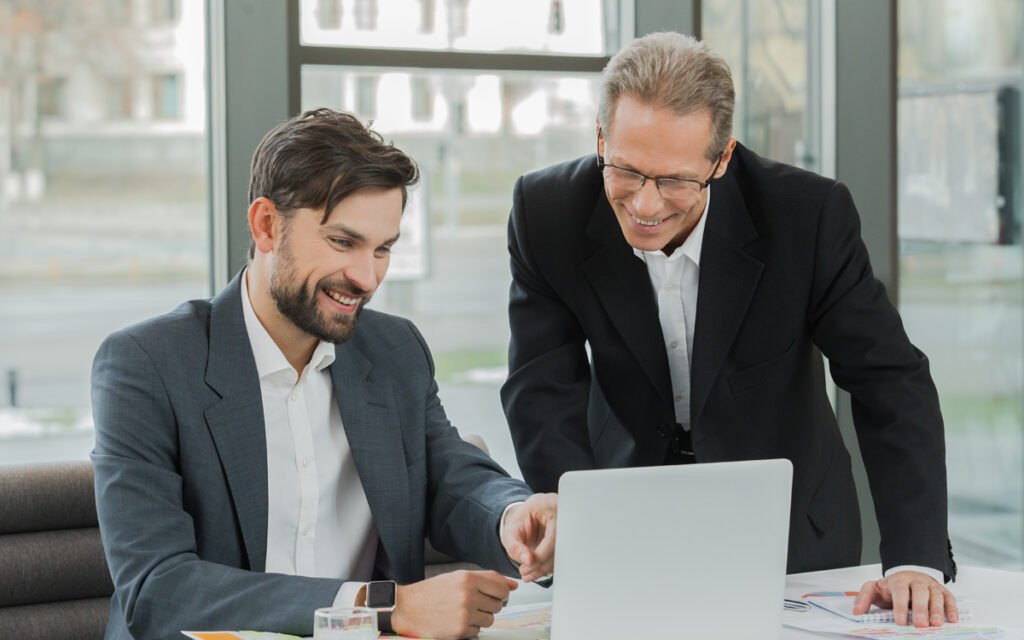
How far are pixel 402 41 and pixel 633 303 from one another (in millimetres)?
1672

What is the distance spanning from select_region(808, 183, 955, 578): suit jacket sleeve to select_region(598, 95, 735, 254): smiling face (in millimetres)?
342

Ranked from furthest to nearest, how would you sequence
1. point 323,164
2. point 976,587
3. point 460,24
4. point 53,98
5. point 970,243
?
point 970,243, point 460,24, point 53,98, point 976,587, point 323,164

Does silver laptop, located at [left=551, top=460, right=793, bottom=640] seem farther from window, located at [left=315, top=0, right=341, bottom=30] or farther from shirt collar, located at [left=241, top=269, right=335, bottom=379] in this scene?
window, located at [left=315, top=0, right=341, bottom=30]

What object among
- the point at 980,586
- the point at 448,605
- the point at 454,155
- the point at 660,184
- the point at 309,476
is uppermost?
the point at 454,155

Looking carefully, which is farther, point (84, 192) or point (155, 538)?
point (84, 192)

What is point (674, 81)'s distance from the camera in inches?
74.5

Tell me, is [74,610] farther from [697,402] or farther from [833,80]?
[833,80]

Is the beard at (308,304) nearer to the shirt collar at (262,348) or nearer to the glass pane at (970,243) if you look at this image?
the shirt collar at (262,348)

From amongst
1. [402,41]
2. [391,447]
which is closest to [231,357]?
[391,447]

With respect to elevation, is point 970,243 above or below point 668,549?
above

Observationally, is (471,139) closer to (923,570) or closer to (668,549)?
(923,570)

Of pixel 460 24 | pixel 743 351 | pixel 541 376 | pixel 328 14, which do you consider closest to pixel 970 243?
pixel 460 24

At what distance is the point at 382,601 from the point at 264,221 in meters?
0.65

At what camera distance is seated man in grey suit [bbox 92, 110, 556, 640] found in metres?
1.75
